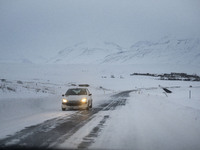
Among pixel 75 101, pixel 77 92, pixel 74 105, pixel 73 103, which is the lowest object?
pixel 74 105

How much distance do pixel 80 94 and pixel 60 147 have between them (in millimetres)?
13620

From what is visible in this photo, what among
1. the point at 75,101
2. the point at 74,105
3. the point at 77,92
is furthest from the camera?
the point at 77,92

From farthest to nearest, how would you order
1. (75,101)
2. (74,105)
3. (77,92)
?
1. (77,92)
2. (75,101)
3. (74,105)

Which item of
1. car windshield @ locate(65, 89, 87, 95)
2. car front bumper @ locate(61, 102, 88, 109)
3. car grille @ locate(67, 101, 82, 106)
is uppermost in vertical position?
car windshield @ locate(65, 89, 87, 95)

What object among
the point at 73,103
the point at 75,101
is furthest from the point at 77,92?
the point at 73,103

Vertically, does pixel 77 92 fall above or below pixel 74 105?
above

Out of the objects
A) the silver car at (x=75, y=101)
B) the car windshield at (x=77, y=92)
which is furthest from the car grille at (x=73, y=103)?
the car windshield at (x=77, y=92)

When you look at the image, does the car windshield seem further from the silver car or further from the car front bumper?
the car front bumper

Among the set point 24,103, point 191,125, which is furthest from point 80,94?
point 191,125

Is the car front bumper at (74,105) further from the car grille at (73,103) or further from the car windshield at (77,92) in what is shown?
the car windshield at (77,92)

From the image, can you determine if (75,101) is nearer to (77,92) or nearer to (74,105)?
(74,105)

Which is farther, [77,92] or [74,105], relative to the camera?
[77,92]

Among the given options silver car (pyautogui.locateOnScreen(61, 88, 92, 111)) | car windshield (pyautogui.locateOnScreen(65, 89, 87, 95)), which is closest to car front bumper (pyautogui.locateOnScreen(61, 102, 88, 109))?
silver car (pyautogui.locateOnScreen(61, 88, 92, 111))

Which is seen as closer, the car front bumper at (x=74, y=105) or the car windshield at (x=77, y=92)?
the car front bumper at (x=74, y=105)
